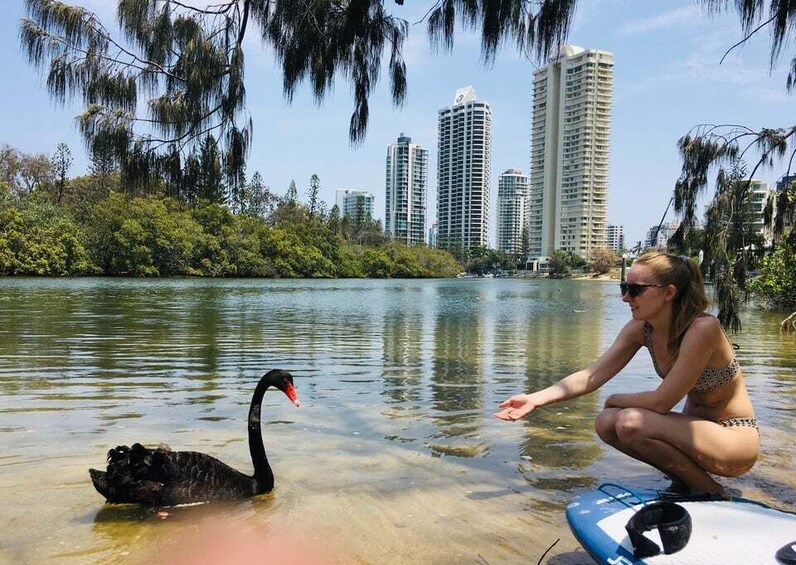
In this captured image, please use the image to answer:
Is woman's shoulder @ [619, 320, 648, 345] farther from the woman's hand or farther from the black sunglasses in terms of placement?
the woman's hand

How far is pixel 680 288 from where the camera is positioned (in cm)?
286

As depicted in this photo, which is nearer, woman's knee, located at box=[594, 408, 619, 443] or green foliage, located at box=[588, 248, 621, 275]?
woman's knee, located at box=[594, 408, 619, 443]

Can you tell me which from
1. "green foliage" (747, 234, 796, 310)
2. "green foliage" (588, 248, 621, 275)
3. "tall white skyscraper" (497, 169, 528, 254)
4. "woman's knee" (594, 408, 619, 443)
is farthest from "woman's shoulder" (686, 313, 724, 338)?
"tall white skyscraper" (497, 169, 528, 254)

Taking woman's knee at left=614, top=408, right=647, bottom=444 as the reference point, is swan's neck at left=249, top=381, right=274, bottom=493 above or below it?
below

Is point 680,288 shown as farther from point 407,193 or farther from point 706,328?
point 407,193

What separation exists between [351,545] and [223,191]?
2431 millimetres

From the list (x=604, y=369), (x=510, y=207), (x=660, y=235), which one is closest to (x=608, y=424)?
(x=604, y=369)

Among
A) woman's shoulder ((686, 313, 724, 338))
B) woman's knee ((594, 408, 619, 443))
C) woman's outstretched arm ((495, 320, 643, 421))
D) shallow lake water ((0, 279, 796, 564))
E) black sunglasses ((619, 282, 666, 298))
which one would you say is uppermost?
black sunglasses ((619, 282, 666, 298))

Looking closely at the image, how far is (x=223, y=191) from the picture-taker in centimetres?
423

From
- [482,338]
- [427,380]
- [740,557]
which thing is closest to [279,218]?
[482,338]

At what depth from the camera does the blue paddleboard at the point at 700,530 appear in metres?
2.07

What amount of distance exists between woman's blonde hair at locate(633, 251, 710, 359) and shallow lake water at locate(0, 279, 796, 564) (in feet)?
3.54

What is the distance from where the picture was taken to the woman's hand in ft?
9.79

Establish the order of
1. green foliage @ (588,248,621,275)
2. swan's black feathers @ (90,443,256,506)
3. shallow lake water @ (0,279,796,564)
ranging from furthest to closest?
green foliage @ (588,248,621,275)
swan's black feathers @ (90,443,256,506)
shallow lake water @ (0,279,796,564)
